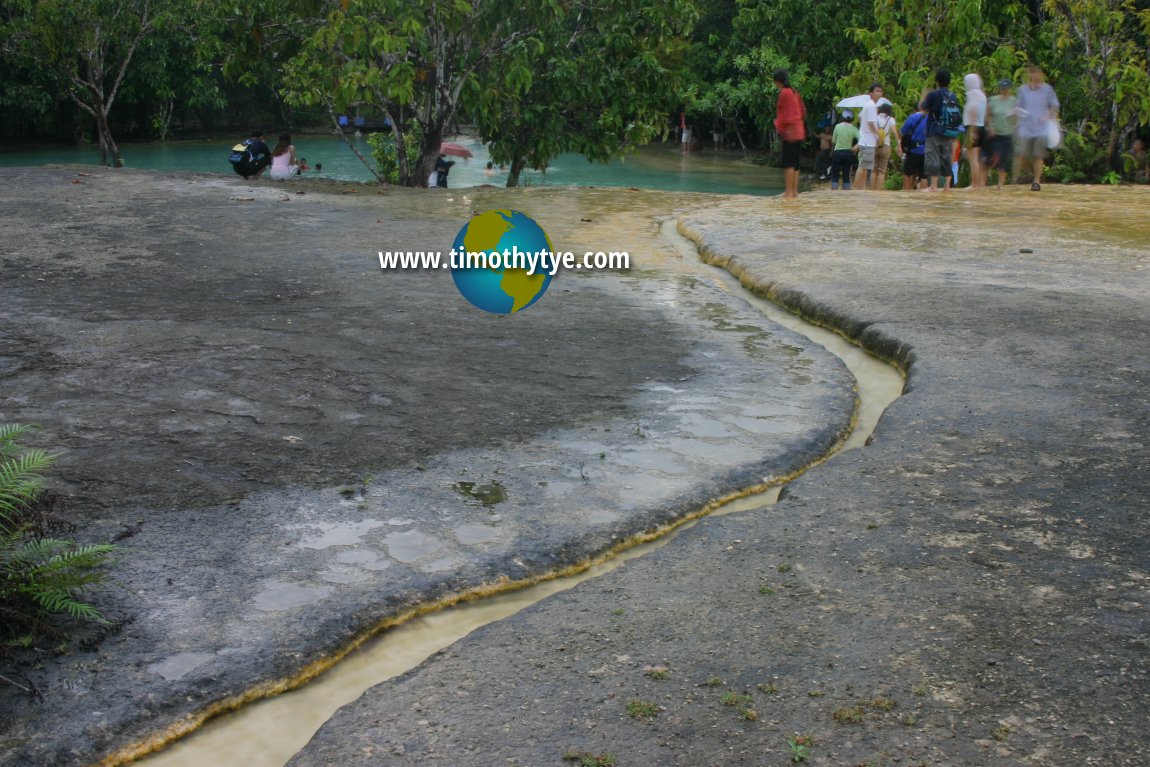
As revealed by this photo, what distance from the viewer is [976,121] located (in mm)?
13742

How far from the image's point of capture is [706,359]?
19.4 ft

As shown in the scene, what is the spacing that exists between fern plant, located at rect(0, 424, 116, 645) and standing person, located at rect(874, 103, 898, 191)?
13017 millimetres

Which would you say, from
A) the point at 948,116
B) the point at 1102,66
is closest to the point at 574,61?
the point at 948,116

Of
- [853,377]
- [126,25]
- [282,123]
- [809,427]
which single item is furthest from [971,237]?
[282,123]

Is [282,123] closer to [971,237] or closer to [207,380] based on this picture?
[971,237]

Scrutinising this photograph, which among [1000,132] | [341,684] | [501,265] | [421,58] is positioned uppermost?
[421,58]

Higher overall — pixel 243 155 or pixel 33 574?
pixel 243 155

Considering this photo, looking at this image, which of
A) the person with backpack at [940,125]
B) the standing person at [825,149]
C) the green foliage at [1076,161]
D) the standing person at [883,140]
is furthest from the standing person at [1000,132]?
the standing person at [825,149]

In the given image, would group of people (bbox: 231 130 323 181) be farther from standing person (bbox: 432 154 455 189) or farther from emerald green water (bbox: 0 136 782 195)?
emerald green water (bbox: 0 136 782 195)

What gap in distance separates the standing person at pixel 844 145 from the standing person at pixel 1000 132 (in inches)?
106

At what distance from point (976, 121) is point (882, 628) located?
12.0 m

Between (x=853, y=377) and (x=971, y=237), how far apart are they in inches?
185

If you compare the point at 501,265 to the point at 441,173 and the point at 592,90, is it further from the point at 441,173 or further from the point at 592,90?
the point at 441,173

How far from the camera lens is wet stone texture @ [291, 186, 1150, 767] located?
254cm
